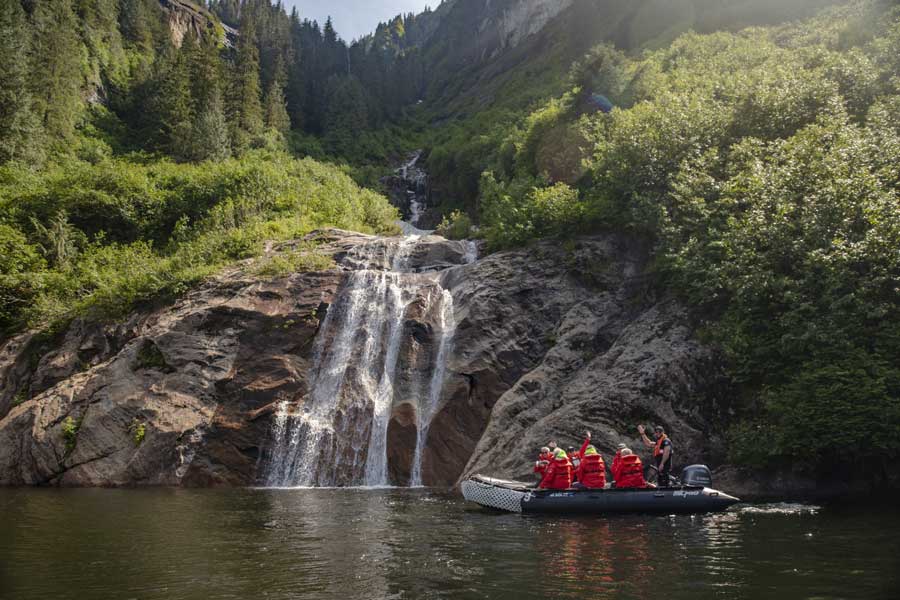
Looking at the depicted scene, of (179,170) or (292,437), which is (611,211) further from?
(179,170)

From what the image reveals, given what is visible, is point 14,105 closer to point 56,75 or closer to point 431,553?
point 56,75

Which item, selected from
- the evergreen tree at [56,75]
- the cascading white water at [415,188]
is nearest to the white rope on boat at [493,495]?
the cascading white water at [415,188]

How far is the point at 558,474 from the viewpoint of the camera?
54.6 ft

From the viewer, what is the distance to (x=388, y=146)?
77.5 m

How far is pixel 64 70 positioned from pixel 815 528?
5791 centimetres

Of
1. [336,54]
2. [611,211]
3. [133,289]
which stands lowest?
[133,289]

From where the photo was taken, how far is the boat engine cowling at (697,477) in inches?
637

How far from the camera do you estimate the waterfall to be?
78.1ft

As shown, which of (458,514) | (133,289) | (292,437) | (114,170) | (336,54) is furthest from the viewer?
(336,54)

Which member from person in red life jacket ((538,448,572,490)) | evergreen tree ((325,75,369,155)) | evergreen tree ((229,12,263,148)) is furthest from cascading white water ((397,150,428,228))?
person in red life jacket ((538,448,572,490))

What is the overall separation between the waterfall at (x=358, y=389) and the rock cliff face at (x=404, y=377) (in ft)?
1.22

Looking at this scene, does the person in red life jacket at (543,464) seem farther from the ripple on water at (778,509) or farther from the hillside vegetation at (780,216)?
the hillside vegetation at (780,216)

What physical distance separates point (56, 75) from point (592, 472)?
5219 centimetres

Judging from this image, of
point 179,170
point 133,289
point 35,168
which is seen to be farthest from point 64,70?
point 133,289
